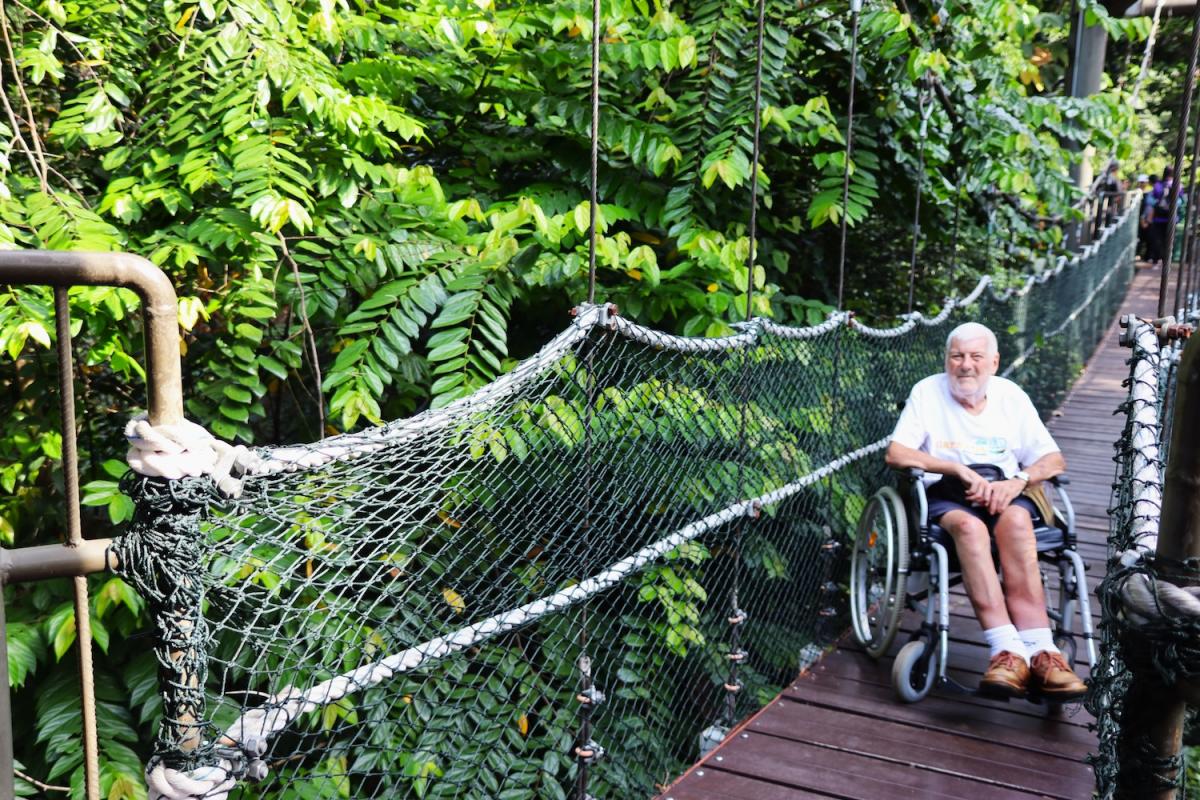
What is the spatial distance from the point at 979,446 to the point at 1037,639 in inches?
26.7

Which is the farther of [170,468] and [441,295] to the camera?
[441,295]

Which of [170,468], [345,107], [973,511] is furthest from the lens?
[973,511]

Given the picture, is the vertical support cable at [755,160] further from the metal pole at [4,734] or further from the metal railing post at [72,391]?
the metal pole at [4,734]

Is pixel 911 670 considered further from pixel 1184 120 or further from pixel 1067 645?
pixel 1184 120

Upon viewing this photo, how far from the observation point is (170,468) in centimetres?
117

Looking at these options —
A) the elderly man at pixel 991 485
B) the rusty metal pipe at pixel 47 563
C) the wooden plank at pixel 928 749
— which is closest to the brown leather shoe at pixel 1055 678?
the elderly man at pixel 991 485

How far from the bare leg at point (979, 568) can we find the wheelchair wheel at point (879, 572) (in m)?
0.16

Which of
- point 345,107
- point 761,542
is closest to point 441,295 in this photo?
point 345,107

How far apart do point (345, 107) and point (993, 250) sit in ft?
20.5

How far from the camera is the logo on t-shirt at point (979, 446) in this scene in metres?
3.57

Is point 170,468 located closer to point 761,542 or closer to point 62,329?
point 62,329

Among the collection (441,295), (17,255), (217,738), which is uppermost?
(17,255)

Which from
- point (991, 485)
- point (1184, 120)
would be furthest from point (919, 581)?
point (1184, 120)

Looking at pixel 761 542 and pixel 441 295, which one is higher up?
pixel 441 295
